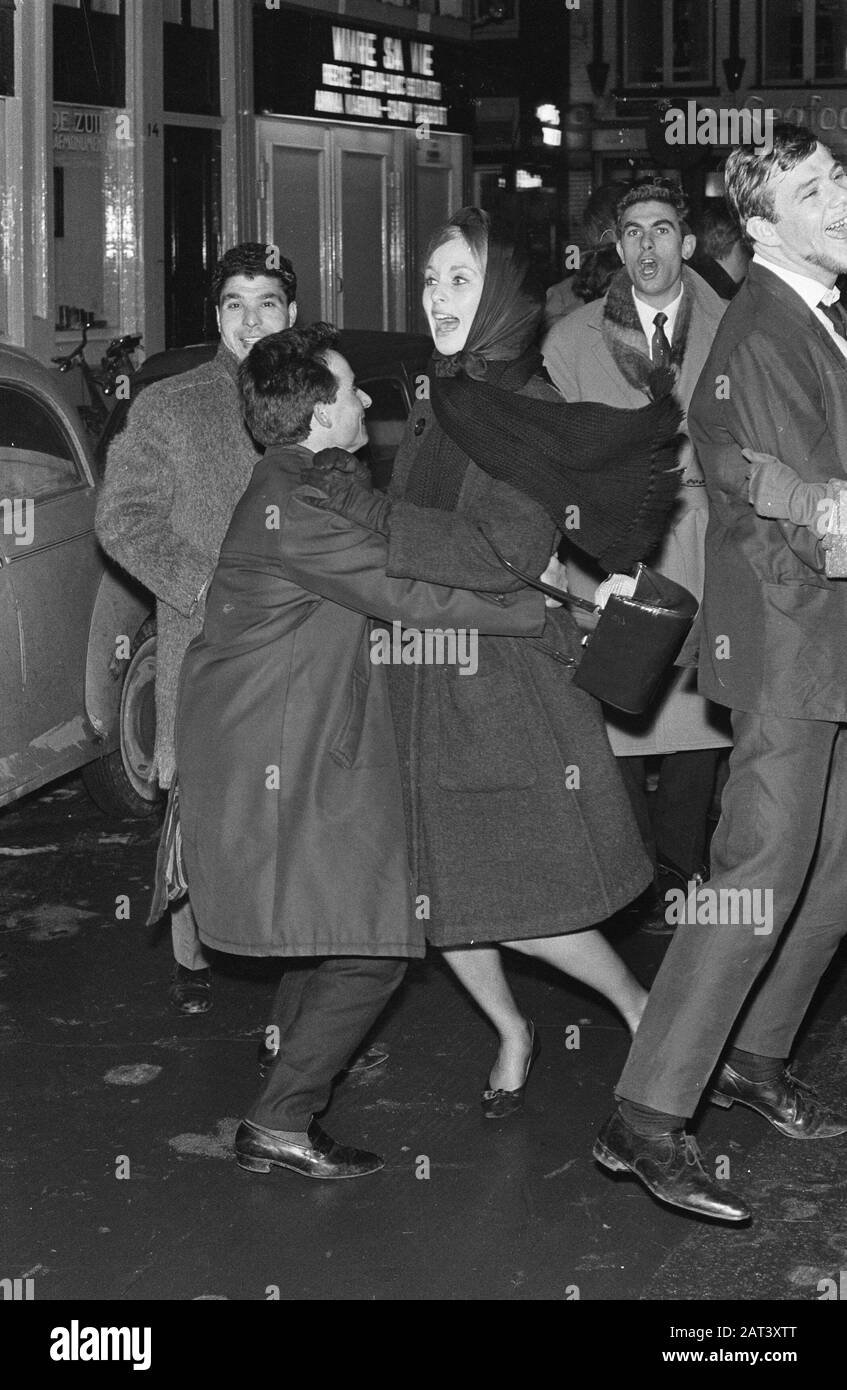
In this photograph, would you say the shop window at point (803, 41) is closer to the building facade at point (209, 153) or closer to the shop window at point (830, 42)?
the shop window at point (830, 42)

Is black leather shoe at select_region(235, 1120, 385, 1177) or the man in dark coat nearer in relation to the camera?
→ the man in dark coat

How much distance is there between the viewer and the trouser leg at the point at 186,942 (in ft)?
17.5

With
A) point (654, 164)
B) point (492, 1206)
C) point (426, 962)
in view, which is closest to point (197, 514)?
point (426, 962)

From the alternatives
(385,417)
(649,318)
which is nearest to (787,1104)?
(649,318)

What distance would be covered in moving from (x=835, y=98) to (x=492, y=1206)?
3018 centimetres

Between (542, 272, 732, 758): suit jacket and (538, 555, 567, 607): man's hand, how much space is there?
1.68 meters

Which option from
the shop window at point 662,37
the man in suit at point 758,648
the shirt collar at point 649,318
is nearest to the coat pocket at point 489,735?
the man in suit at point 758,648

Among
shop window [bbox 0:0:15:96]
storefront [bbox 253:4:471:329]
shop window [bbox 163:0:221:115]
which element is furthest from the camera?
storefront [bbox 253:4:471:329]

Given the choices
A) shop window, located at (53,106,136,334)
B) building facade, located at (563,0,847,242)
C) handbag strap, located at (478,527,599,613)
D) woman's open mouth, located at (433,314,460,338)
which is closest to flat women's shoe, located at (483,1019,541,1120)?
handbag strap, located at (478,527,599,613)

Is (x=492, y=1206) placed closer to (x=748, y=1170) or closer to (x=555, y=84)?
(x=748, y=1170)

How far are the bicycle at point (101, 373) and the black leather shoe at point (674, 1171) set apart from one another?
10064 millimetres

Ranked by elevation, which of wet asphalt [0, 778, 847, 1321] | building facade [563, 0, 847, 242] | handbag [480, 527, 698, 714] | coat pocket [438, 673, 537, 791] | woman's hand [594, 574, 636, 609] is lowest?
wet asphalt [0, 778, 847, 1321]

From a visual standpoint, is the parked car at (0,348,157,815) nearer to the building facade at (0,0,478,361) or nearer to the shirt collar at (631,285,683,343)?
the shirt collar at (631,285,683,343)

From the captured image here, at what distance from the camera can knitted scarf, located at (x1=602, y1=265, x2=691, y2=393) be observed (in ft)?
18.7
